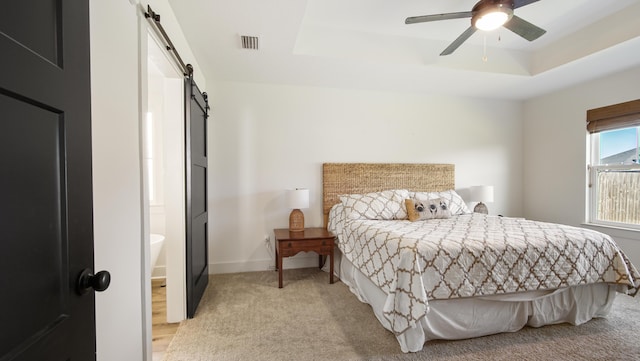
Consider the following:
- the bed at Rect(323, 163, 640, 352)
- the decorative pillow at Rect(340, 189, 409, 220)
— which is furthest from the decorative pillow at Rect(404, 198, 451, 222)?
the bed at Rect(323, 163, 640, 352)

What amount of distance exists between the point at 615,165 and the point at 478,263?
2.88 meters

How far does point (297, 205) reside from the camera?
10.3 feet

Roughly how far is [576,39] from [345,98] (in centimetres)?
249

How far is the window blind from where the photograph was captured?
3.00 m

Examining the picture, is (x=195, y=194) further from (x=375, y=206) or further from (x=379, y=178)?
(x=379, y=178)

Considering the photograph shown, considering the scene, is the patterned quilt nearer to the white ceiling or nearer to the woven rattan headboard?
the woven rattan headboard

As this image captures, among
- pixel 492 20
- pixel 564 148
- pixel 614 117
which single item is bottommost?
pixel 564 148

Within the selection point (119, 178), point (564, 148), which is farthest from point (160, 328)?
point (564, 148)

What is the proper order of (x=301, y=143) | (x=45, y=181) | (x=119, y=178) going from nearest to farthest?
(x=45, y=181) < (x=119, y=178) < (x=301, y=143)

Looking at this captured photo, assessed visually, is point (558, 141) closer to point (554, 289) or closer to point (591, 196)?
point (591, 196)

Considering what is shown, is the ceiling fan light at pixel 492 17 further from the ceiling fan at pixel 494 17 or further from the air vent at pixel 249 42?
the air vent at pixel 249 42

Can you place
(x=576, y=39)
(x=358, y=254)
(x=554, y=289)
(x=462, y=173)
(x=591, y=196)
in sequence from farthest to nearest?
(x=462, y=173) < (x=591, y=196) < (x=576, y=39) < (x=358, y=254) < (x=554, y=289)

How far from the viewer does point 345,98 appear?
12.0 feet

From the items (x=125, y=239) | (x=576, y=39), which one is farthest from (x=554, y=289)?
(x=125, y=239)
